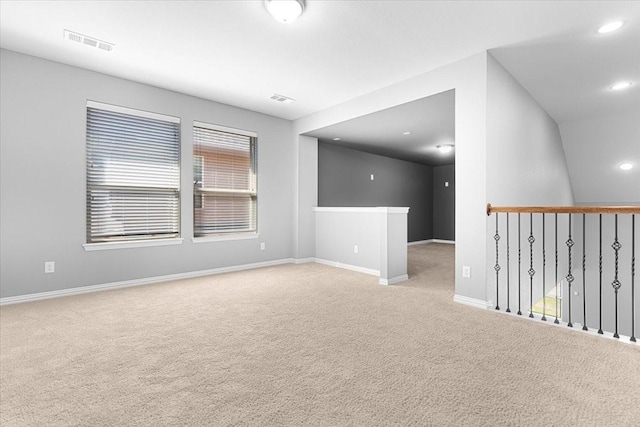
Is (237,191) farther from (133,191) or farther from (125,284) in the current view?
(125,284)

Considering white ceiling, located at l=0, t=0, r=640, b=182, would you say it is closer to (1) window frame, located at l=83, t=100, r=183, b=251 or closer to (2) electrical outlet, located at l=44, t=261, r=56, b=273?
(1) window frame, located at l=83, t=100, r=183, b=251

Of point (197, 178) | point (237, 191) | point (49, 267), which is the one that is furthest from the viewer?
point (237, 191)

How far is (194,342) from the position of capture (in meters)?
2.24

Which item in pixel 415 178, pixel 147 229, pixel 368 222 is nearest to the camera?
pixel 147 229

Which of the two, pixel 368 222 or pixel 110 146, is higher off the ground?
pixel 110 146

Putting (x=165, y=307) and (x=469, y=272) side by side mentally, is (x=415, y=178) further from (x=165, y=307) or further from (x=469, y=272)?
(x=165, y=307)

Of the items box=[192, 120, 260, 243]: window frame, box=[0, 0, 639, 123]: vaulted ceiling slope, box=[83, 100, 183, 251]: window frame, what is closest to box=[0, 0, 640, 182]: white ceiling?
box=[0, 0, 639, 123]: vaulted ceiling slope

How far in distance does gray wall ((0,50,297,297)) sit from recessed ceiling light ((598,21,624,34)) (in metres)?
4.60

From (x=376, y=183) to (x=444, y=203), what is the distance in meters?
2.75

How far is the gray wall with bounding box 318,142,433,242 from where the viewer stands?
250 inches

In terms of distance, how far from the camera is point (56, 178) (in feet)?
10.9

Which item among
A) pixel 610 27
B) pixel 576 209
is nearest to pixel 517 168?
pixel 576 209

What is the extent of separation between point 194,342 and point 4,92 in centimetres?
321

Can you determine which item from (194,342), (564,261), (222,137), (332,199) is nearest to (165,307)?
(194,342)
